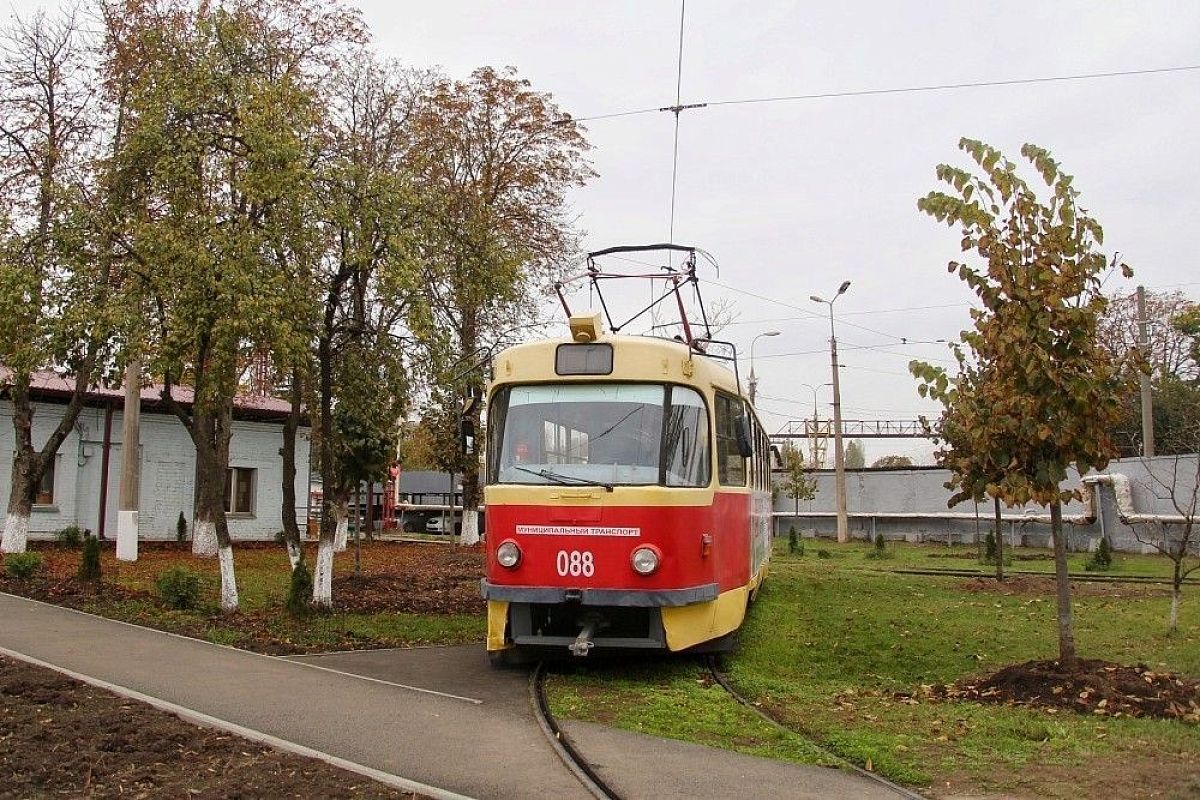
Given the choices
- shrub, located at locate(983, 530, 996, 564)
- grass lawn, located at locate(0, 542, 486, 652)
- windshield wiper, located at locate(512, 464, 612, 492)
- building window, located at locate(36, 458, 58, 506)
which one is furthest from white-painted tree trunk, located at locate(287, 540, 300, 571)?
shrub, located at locate(983, 530, 996, 564)

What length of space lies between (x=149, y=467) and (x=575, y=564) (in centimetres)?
2446

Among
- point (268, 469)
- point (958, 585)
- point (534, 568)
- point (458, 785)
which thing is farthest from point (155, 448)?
point (458, 785)

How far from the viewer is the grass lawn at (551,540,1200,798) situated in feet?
22.6

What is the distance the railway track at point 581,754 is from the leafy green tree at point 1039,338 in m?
3.20

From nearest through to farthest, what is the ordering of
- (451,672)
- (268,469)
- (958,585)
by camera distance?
1. (451,672)
2. (958,585)
3. (268,469)

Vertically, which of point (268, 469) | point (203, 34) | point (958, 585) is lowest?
point (958, 585)

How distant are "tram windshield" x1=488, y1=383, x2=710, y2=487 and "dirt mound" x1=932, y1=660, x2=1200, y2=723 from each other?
314cm

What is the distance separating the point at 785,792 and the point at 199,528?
890 inches

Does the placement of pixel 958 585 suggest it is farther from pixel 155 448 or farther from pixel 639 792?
pixel 155 448

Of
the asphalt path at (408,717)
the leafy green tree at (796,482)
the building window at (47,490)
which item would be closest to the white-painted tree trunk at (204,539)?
the building window at (47,490)

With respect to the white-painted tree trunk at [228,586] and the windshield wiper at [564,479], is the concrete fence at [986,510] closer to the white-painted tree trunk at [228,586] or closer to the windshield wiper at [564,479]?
the white-painted tree trunk at [228,586]

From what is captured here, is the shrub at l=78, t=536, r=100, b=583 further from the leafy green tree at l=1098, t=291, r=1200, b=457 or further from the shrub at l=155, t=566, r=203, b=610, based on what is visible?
the leafy green tree at l=1098, t=291, r=1200, b=457

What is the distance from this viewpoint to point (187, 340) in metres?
12.8

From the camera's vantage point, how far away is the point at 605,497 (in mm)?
9664
